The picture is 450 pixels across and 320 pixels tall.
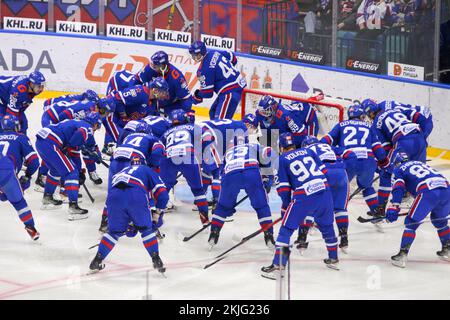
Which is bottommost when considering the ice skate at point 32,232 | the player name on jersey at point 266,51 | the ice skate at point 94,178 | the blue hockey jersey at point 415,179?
the ice skate at point 32,232

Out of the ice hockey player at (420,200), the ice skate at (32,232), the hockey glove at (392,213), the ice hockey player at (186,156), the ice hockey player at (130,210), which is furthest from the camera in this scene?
the ice hockey player at (186,156)

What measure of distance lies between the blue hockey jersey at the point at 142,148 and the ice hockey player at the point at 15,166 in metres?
0.95

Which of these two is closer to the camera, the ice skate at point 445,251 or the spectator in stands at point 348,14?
the ice skate at point 445,251

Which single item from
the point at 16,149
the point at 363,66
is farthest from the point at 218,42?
the point at 16,149

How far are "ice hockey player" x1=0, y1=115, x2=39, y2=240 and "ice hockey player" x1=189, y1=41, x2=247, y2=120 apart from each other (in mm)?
2496

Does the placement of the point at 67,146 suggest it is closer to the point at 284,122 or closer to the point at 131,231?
the point at 131,231

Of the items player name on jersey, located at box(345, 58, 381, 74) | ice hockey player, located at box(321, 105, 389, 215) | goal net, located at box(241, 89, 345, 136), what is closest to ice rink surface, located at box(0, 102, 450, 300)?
ice hockey player, located at box(321, 105, 389, 215)

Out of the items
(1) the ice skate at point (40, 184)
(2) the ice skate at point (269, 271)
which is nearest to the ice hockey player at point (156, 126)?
(1) the ice skate at point (40, 184)

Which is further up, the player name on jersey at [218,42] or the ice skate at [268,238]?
the player name on jersey at [218,42]

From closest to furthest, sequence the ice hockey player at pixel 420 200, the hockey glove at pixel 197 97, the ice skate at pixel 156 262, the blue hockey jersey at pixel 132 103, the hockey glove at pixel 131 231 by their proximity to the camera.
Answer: the ice skate at pixel 156 262 → the hockey glove at pixel 131 231 → the ice hockey player at pixel 420 200 → the blue hockey jersey at pixel 132 103 → the hockey glove at pixel 197 97

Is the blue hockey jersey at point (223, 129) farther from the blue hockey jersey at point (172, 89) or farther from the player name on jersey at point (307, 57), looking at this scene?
the player name on jersey at point (307, 57)

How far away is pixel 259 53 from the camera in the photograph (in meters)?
14.2

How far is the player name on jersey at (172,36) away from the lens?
1463 centimetres

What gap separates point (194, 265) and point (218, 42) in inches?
255
